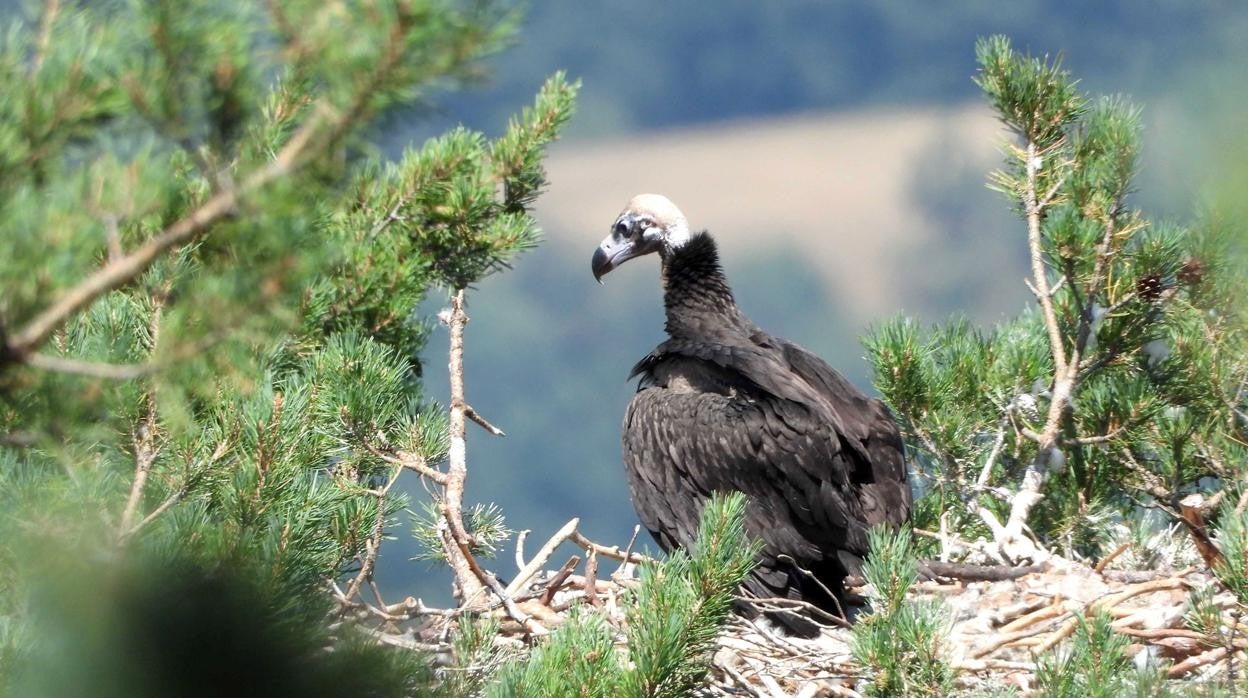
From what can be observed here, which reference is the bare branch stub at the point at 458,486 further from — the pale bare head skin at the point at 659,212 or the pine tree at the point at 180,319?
the pale bare head skin at the point at 659,212

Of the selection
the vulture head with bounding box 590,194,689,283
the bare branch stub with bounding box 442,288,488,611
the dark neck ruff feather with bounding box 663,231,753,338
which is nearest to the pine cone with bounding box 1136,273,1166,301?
the dark neck ruff feather with bounding box 663,231,753,338

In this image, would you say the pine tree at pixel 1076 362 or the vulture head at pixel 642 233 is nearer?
the pine tree at pixel 1076 362

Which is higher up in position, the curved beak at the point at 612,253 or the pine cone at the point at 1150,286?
the curved beak at the point at 612,253

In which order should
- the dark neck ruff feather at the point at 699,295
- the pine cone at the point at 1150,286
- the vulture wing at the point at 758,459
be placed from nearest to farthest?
the vulture wing at the point at 758,459 → the pine cone at the point at 1150,286 → the dark neck ruff feather at the point at 699,295

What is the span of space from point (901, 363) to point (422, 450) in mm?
1846

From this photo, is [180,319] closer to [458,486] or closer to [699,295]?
Answer: [458,486]

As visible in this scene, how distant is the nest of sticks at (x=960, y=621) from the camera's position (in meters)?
3.57

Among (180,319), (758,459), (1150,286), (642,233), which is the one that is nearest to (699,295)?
(642,233)

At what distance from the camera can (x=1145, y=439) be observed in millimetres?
4832

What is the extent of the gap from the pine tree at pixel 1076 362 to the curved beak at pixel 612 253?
1376 millimetres

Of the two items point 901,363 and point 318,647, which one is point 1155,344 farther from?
point 318,647

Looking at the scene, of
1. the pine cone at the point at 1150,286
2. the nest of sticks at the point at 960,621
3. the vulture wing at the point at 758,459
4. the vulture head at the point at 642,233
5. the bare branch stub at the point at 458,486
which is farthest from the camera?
the vulture head at the point at 642,233

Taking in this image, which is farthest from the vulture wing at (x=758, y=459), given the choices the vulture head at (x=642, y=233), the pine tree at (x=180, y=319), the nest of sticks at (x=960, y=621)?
the pine tree at (x=180, y=319)

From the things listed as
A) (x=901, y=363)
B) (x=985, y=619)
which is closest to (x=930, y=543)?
(x=901, y=363)
